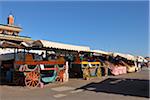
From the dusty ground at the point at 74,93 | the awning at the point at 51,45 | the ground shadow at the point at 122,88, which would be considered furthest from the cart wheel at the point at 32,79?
the ground shadow at the point at 122,88

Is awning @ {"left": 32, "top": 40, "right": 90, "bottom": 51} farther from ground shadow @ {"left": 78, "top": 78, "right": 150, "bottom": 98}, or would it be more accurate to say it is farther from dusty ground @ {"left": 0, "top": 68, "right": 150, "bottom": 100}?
ground shadow @ {"left": 78, "top": 78, "right": 150, "bottom": 98}

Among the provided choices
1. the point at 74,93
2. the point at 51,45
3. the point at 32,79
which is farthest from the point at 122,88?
the point at 51,45

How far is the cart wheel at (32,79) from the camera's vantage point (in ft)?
50.8

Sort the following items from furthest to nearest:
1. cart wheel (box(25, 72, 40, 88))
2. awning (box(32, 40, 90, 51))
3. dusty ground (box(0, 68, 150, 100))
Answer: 1. awning (box(32, 40, 90, 51))
2. cart wheel (box(25, 72, 40, 88))
3. dusty ground (box(0, 68, 150, 100))

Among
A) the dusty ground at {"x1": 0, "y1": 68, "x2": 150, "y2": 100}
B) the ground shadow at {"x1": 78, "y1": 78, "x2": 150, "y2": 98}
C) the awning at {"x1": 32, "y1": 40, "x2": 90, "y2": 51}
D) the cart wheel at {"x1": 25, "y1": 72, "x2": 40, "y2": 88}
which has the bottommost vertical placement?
the ground shadow at {"x1": 78, "y1": 78, "x2": 150, "y2": 98}

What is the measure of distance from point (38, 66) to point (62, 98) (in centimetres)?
501

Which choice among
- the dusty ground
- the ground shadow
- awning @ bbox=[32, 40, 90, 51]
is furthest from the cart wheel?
the ground shadow

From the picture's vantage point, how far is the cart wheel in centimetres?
1548

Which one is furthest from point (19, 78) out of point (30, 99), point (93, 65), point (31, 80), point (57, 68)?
point (93, 65)

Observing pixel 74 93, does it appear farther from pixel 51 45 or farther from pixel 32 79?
pixel 51 45

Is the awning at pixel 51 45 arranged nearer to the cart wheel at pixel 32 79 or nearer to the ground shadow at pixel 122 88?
the cart wheel at pixel 32 79

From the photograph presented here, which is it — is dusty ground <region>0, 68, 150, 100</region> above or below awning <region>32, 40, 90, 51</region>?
below

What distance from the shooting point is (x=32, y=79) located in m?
15.6

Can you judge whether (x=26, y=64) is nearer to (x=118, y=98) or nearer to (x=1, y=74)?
(x=1, y=74)
